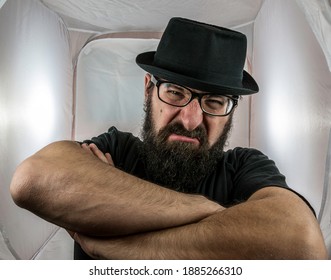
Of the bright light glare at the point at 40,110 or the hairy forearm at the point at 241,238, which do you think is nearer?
the hairy forearm at the point at 241,238

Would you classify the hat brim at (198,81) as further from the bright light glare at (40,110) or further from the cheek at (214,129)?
the bright light glare at (40,110)

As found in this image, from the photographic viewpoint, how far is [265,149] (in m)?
0.65

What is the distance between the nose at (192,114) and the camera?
55cm

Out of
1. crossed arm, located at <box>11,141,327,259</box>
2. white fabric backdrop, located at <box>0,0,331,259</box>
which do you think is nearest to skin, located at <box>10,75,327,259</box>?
crossed arm, located at <box>11,141,327,259</box>

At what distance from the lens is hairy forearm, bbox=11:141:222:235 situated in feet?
1.57

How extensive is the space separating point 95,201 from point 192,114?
17cm

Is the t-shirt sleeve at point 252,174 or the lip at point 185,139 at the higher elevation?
the lip at point 185,139

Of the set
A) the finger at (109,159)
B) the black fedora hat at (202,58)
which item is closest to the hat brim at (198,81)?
the black fedora hat at (202,58)

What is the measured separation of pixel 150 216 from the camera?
1.56 ft

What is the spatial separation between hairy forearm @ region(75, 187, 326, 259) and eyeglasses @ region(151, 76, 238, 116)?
5.2 inches

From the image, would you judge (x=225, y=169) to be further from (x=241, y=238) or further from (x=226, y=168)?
(x=241, y=238)

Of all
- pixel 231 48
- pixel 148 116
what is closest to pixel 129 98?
pixel 148 116
